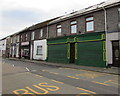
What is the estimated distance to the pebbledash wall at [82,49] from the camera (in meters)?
13.1

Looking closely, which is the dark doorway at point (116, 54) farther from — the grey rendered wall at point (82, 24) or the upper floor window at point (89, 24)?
the upper floor window at point (89, 24)

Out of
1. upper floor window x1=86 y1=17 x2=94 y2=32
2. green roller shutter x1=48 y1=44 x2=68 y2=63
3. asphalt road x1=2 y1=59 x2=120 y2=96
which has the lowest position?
asphalt road x1=2 y1=59 x2=120 y2=96

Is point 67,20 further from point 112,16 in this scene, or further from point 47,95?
point 47,95

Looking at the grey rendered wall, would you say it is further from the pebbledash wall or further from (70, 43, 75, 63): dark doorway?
(70, 43, 75, 63): dark doorway

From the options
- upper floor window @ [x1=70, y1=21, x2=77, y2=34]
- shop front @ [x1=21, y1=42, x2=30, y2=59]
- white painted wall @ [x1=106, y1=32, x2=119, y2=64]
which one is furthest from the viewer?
shop front @ [x1=21, y1=42, x2=30, y2=59]

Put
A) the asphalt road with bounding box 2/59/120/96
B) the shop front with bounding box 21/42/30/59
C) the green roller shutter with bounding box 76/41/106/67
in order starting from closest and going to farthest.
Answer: the asphalt road with bounding box 2/59/120/96, the green roller shutter with bounding box 76/41/106/67, the shop front with bounding box 21/42/30/59

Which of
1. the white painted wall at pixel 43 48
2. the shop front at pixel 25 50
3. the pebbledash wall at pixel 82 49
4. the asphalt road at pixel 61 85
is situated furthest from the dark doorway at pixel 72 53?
the shop front at pixel 25 50

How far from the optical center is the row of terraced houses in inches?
489

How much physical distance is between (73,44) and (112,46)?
19.5 ft

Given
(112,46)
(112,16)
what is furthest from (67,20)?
(112,46)

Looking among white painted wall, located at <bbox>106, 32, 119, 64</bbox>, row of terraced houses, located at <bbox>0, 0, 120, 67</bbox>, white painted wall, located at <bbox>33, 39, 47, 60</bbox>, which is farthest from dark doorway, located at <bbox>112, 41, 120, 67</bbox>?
white painted wall, located at <bbox>33, 39, 47, 60</bbox>

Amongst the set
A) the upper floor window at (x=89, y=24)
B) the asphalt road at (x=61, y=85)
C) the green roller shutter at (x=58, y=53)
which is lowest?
the asphalt road at (x=61, y=85)

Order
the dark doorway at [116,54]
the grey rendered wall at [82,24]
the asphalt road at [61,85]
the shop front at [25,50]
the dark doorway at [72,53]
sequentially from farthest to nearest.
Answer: the shop front at [25,50], the dark doorway at [72,53], the grey rendered wall at [82,24], the dark doorway at [116,54], the asphalt road at [61,85]

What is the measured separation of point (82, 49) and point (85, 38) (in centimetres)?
160
